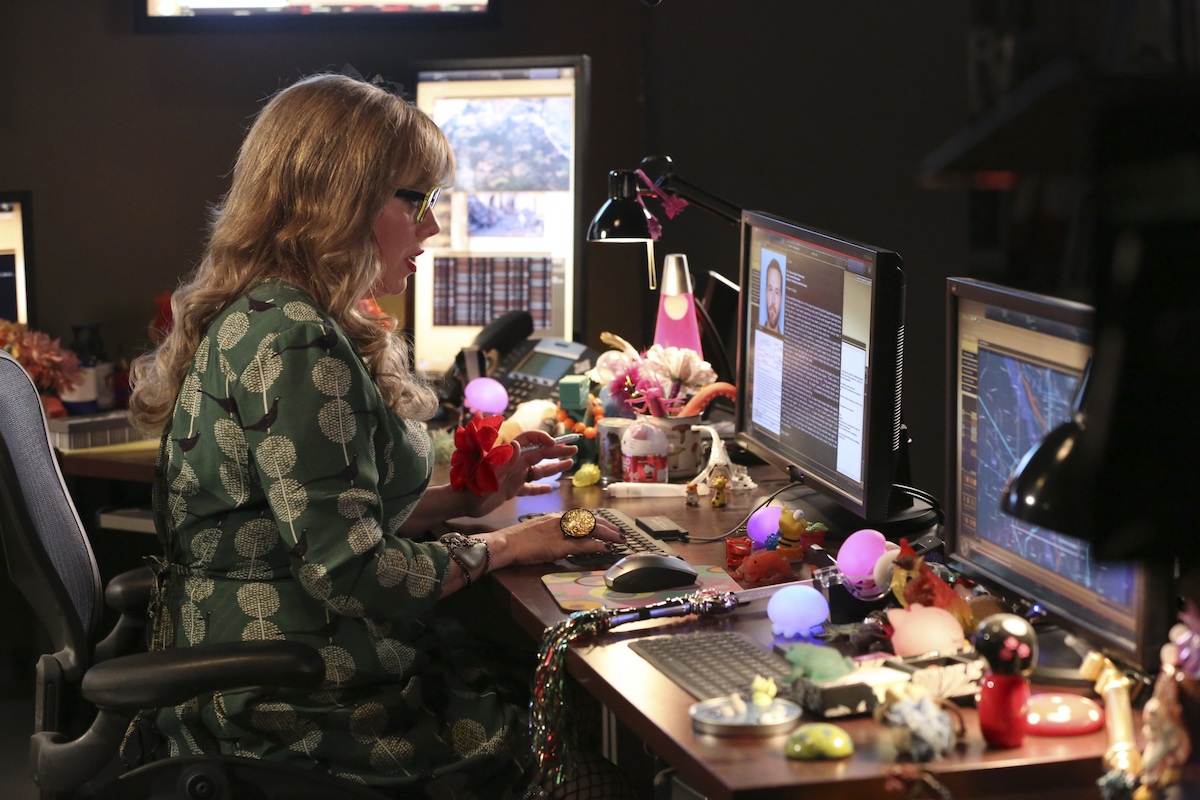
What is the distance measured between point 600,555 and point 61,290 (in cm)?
232

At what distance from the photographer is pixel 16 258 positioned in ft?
9.87

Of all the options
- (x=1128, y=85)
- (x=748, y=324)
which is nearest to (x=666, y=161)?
(x=748, y=324)

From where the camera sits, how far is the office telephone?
2.59 meters

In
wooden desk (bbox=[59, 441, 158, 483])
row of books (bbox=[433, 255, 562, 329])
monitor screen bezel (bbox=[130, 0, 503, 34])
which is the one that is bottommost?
wooden desk (bbox=[59, 441, 158, 483])

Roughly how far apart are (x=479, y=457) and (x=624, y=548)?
26cm

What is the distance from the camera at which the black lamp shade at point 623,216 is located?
2256 mm

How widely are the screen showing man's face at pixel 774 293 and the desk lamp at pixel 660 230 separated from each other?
330 millimetres

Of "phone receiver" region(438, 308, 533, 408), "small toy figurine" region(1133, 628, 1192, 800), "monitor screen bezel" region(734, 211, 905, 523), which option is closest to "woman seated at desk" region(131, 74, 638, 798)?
"monitor screen bezel" region(734, 211, 905, 523)

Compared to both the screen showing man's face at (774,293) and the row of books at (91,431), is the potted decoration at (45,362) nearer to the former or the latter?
the row of books at (91,431)

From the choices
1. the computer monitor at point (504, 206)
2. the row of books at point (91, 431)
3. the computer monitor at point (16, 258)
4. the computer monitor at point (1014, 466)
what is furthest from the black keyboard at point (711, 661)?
the computer monitor at point (16, 258)

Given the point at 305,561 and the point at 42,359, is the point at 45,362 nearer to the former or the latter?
the point at 42,359

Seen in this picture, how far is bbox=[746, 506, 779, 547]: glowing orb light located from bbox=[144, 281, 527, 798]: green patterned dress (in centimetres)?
44

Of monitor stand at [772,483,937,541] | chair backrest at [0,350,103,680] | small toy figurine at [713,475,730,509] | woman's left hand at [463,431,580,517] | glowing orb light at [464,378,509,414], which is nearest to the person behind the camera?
chair backrest at [0,350,103,680]

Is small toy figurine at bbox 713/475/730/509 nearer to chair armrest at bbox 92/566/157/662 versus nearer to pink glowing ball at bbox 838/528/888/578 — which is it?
pink glowing ball at bbox 838/528/888/578
